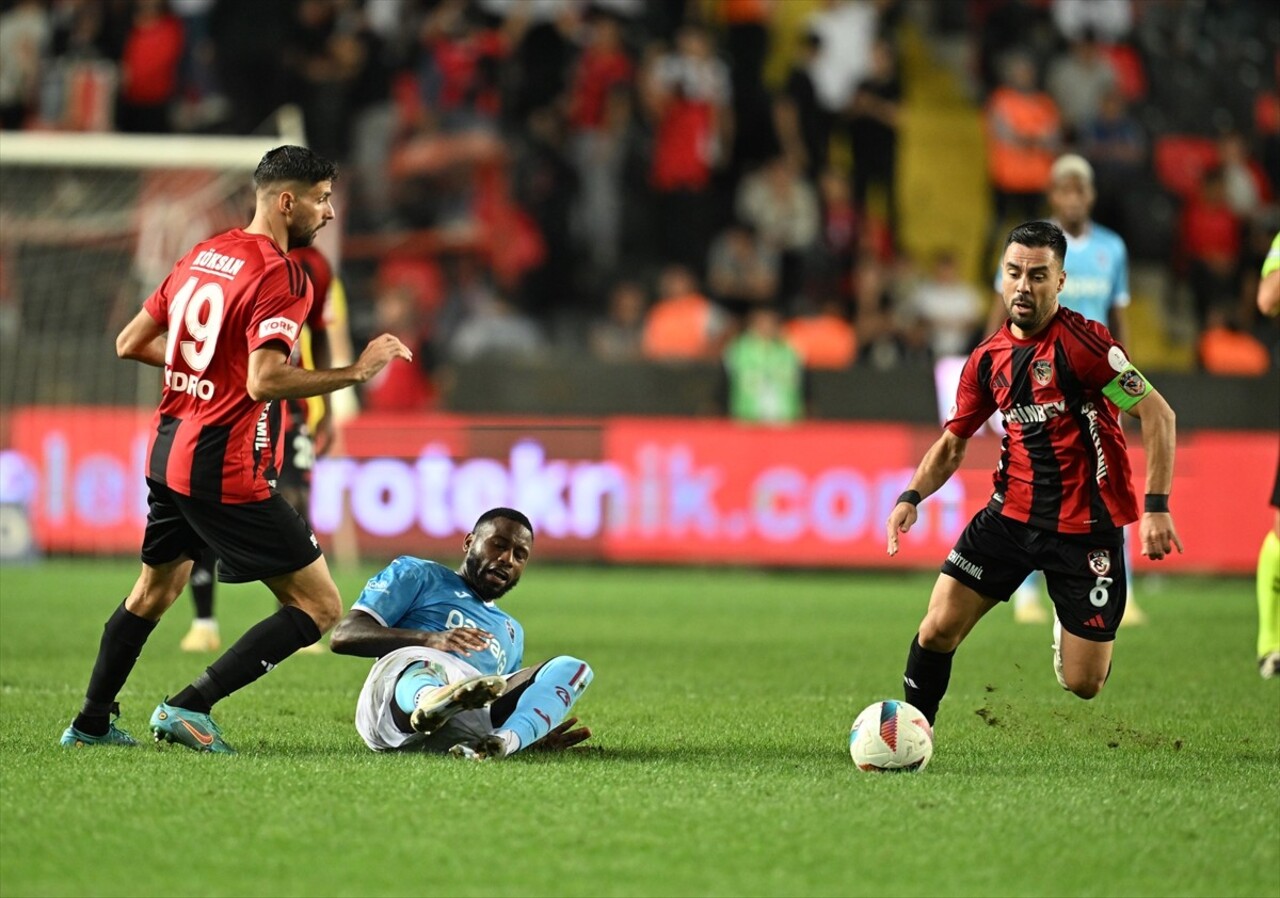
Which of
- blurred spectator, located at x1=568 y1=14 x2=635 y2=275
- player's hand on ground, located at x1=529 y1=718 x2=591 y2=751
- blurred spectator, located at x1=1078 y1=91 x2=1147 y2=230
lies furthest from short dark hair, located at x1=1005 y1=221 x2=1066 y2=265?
blurred spectator, located at x1=1078 y1=91 x2=1147 y2=230

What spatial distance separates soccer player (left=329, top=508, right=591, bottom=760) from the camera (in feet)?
20.2

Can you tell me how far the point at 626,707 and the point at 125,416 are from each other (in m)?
8.69

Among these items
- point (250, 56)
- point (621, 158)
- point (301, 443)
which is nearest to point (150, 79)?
point (250, 56)

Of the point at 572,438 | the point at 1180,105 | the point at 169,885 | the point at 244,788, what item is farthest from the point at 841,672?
the point at 1180,105

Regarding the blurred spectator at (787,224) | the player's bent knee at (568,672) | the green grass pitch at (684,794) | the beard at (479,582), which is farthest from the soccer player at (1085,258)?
the blurred spectator at (787,224)

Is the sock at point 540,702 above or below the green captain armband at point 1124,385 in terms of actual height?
below

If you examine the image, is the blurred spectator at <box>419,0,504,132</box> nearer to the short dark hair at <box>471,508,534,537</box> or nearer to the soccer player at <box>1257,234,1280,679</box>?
the soccer player at <box>1257,234,1280,679</box>

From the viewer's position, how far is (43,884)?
4332 millimetres

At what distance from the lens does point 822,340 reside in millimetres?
17297

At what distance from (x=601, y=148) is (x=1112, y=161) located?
4956mm

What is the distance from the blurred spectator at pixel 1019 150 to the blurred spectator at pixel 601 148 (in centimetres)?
358

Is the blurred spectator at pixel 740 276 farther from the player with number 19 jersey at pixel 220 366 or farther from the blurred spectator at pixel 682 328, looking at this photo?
the player with number 19 jersey at pixel 220 366

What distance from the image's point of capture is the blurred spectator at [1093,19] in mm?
19938

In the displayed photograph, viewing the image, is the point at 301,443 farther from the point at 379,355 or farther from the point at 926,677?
the point at 926,677
